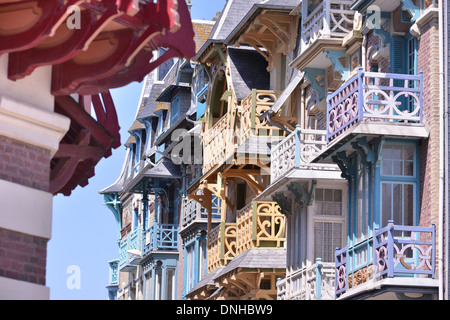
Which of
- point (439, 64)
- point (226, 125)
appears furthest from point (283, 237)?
point (439, 64)

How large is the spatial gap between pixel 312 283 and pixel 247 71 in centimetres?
955

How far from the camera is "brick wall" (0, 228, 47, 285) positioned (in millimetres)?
12273

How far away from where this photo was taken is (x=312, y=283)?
27.9m

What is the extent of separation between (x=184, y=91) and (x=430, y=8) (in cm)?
2310

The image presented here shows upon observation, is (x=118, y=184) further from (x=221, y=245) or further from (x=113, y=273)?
(x=221, y=245)

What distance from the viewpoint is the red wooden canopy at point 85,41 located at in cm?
1230

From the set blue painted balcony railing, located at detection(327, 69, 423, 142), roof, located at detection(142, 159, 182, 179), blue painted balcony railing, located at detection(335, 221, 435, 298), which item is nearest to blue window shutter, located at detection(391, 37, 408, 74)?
blue painted balcony railing, located at detection(327, 69, 423, 142)

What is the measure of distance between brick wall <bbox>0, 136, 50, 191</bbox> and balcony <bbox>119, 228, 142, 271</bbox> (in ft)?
112

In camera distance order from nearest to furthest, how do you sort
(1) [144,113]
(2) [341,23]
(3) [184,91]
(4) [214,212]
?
1. (2) [341,23]
2. (4) [214,212]
3. (3) [184,91]
4. (1) [144,113]

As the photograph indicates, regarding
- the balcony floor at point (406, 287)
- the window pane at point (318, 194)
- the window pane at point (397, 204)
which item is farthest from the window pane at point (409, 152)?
Result: the window pane at point (318, 194)

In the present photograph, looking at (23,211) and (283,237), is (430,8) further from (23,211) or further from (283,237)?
(23,211)

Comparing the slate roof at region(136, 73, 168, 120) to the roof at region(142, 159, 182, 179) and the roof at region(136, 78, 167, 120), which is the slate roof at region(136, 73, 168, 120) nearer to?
the roof at region(136, 78, 167, 120)
